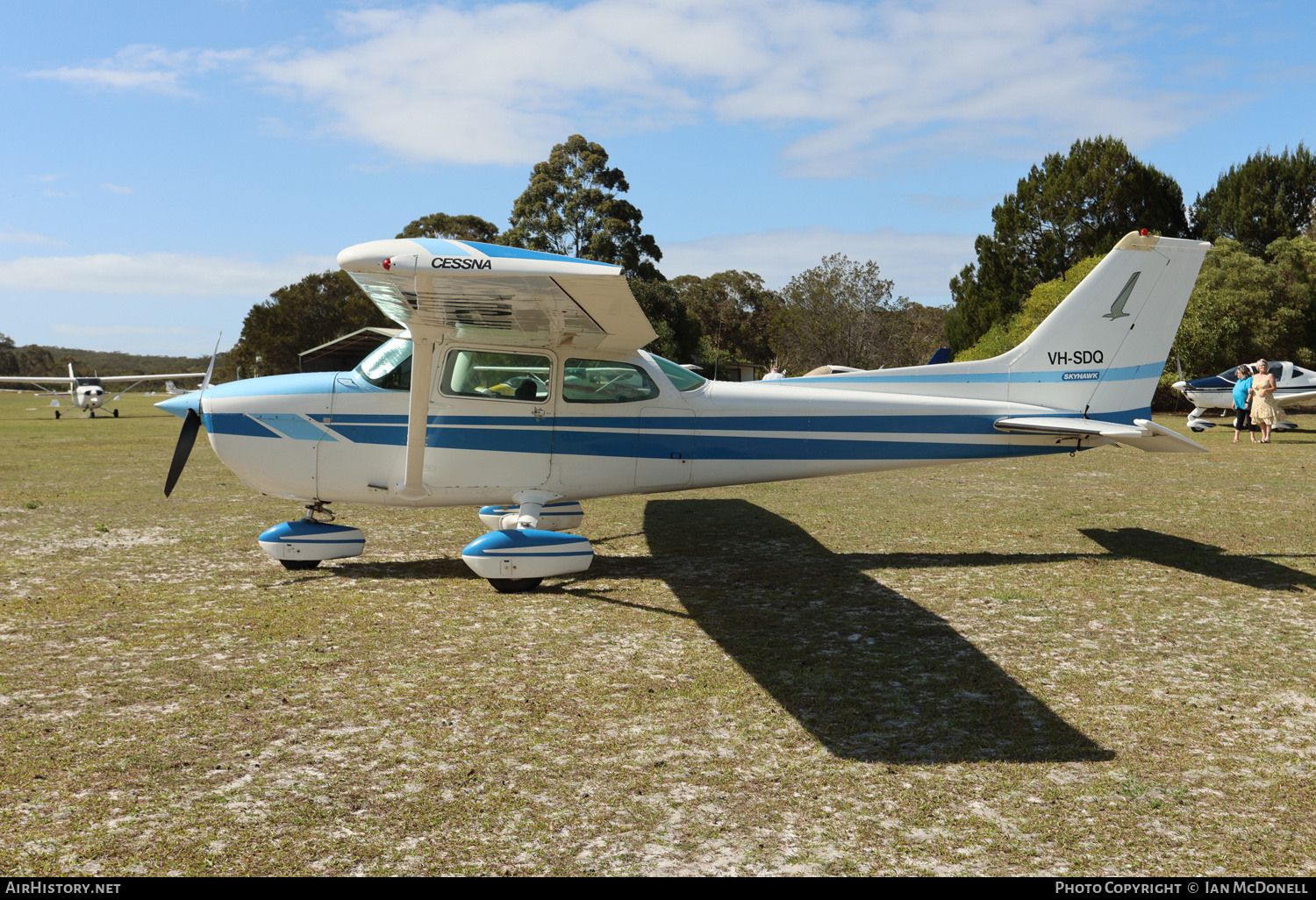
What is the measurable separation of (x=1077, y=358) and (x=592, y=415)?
15.1ft

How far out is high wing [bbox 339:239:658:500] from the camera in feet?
15.1

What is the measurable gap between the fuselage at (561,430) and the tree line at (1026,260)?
105ft

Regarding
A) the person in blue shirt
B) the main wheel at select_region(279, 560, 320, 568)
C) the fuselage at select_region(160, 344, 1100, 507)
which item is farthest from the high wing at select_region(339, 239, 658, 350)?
the person in blue shirt

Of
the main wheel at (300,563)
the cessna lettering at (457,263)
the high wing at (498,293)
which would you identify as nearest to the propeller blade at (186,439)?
the main wheel at (300,563)

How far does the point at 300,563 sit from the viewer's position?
6.75m

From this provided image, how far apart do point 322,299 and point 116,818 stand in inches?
2689

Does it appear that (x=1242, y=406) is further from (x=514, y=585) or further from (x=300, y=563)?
(x=300, y=563)

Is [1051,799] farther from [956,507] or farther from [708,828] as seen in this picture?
[956,507]

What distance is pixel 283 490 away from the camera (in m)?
6.72

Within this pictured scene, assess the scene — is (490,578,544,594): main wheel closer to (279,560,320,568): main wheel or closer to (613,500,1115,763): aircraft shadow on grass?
(613,500,1115,763): aircraft shadow on grass

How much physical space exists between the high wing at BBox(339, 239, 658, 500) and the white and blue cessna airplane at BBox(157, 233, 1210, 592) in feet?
0.09

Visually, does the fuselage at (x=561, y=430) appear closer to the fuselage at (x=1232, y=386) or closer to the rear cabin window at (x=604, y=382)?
the rear cabin window at (x=604, y=382)

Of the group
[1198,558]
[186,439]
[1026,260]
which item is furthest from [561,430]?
[1026,260]

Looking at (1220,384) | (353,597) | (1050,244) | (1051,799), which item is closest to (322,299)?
(1050,244)
